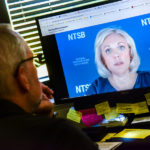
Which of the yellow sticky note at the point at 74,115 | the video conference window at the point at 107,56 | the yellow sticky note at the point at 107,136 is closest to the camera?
the yellow sticky note at the point at 107,136

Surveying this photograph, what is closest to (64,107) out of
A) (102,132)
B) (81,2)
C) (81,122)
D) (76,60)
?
(81,122)

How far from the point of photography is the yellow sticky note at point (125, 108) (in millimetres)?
1579

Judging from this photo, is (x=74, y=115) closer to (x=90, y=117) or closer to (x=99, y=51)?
(x=90, y=117)

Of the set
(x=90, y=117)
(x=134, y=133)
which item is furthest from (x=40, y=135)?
(x=90, y=117)

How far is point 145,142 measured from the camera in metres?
1.20

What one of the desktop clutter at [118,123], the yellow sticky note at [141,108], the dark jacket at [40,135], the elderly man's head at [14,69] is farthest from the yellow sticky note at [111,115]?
the dark jacket at [40,135]

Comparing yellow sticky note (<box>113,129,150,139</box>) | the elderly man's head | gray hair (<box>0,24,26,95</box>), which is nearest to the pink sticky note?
yellow sticky note (<box>113,129,150,139</box>)

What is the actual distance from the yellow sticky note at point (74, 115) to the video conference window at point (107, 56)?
0.09 m

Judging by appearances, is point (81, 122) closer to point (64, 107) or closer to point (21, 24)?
point (64, 107)

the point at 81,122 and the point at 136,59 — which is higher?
the point at 136,59

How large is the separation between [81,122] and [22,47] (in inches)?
28.5

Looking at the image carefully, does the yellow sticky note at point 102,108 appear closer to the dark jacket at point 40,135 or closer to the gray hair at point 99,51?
the gray hair at point 99,51

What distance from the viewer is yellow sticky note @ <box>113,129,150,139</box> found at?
4.29 feet

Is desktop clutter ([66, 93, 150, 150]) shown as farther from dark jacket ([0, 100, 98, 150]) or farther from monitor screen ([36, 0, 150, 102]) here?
dark jacket ([0, 100, 98, 150])
